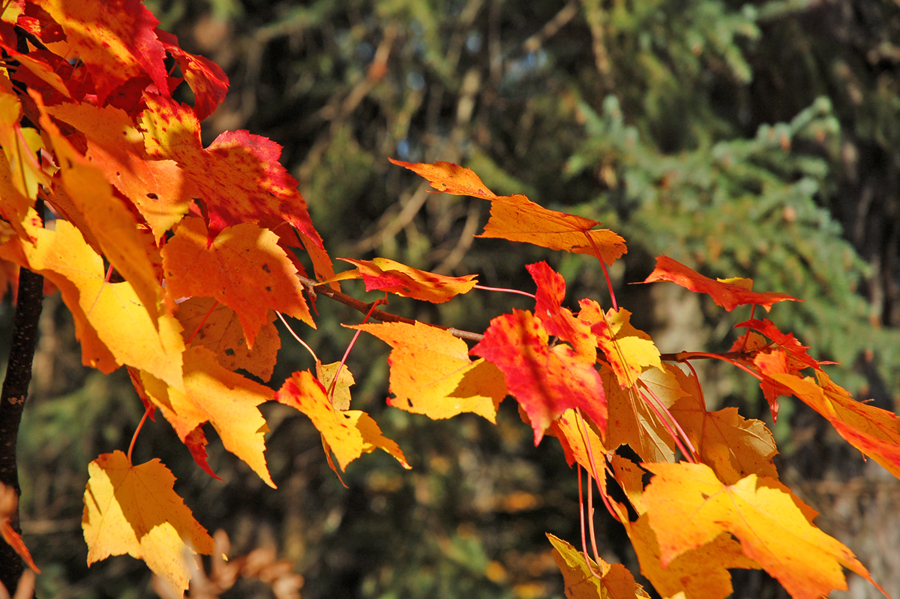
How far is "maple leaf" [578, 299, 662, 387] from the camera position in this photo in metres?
0.34

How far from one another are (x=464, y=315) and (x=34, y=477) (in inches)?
60.4

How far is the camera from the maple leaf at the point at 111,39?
31 cm

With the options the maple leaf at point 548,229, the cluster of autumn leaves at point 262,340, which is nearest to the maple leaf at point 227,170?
the cluster of autumn leaves at point 262,340

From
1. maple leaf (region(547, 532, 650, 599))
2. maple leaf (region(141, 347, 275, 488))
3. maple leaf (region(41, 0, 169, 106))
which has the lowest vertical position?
maple leaf (region(547, 532, 650, 599))

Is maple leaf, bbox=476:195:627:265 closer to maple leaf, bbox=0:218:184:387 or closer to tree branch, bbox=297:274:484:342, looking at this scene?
tree branch, bbox=297:274:484:342

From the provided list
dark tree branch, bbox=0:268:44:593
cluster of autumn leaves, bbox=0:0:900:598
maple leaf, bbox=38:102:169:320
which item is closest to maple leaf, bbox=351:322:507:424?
cluster of autumn leaves, bbox=0:0:900:598

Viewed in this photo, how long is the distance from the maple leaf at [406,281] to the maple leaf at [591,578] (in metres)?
0.16

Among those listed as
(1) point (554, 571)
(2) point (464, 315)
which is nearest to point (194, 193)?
(2) point (464, 315)

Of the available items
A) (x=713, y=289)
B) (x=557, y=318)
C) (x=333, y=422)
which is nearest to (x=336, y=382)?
(x=333, y=422)

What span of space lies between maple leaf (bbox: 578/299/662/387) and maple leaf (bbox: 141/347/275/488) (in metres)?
0.19

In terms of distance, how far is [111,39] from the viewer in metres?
0.33

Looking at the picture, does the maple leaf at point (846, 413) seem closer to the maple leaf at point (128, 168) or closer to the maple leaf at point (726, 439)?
the maple leaf at point (726, 439)

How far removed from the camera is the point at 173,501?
36 cm

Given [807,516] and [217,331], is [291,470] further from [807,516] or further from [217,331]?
[807,516]
